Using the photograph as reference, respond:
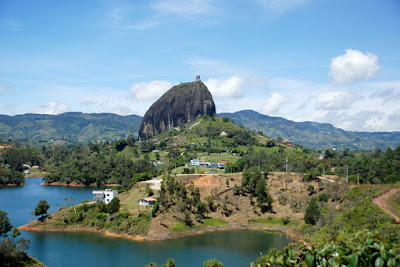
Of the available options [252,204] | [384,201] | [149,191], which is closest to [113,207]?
[149,191]

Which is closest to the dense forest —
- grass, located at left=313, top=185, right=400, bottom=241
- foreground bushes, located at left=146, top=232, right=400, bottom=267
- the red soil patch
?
the red soil patch

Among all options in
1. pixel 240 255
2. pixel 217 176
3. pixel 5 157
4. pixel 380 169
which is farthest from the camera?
pixel 5 157

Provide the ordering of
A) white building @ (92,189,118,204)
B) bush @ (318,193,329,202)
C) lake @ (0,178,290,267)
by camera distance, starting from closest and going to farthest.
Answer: lake @ (0,178,290,267) → bush @ (318,193,329,202) → white building @ (92,189,118,204)

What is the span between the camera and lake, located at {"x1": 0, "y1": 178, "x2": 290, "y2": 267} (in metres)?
32.8

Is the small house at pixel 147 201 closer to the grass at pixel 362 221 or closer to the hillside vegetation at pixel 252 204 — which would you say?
the hillside vegetation at pixel 252 204

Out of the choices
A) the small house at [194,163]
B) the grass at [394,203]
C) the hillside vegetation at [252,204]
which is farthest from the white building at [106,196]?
the grass at [394,203]

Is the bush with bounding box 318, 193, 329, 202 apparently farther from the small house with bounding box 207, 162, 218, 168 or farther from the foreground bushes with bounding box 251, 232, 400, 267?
the foreground bushes with bounding box 251, 232, 400, 267

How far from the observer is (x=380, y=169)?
59.4 m

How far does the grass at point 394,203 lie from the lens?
31.0m

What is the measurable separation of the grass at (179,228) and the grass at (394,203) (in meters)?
23.0

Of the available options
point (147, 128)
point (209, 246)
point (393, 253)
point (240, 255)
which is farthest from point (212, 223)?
point (147, 128)

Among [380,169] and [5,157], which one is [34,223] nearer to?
[380,169]

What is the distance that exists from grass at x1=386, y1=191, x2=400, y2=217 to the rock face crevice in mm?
114137

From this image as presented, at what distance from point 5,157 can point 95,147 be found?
27.1 meters
